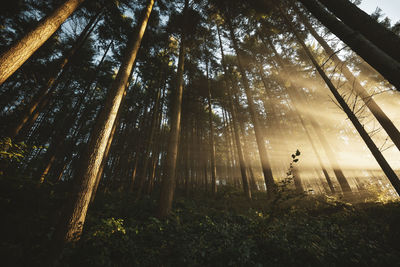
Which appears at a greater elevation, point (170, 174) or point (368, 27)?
point (368, 27)

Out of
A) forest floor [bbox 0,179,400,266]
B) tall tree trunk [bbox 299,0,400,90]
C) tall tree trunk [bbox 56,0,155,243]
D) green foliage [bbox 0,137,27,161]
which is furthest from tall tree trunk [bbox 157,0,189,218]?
tall tree trunk [bbox 299,0,400,90]

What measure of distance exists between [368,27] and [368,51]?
28 cm

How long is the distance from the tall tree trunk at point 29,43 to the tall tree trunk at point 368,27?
206 inches

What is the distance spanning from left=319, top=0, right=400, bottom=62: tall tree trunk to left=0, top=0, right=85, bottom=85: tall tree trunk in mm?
5244

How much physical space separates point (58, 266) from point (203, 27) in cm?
1402

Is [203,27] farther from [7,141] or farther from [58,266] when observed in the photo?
[58,266]

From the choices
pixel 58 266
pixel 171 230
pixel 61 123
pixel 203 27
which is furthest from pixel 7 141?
pixel 61 123

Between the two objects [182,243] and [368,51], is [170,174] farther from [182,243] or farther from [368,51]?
[368,51]

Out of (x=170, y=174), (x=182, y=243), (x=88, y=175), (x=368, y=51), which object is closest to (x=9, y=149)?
(x=88, y=175)

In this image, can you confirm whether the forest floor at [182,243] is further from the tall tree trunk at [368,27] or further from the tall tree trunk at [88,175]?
the tall tree trunk at [368,27]

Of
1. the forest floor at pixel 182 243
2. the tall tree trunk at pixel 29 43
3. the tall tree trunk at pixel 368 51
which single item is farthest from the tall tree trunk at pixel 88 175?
the tall tree trunk at pixel 368 51

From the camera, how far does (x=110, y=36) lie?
10.7 m

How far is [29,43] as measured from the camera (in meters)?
2.83

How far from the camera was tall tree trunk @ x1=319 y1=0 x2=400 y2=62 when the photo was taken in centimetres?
136
